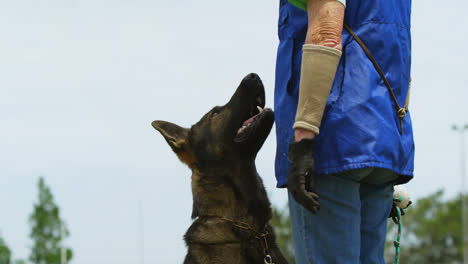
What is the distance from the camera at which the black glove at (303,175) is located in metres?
2.45

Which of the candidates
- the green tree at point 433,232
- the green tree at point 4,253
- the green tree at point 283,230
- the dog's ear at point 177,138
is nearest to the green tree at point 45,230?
the green tree at point 4,253

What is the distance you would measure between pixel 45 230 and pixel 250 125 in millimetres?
38237

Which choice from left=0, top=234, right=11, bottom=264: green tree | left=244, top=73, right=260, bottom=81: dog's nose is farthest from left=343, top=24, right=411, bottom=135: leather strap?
left=0, top=234, right=11, bottom=264: green tree

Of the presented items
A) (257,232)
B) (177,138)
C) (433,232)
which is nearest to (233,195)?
(257,232)

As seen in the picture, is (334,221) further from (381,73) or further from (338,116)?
(381,73)

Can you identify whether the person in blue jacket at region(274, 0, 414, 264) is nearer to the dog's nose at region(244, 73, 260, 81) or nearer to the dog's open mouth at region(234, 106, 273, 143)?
the dog's open mouth at region(234, 106, 273, 143)

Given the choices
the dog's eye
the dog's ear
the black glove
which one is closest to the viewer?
the black glove

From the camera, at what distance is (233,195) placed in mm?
4516

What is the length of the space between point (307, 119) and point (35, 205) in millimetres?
41140

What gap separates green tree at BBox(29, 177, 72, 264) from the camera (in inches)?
1563

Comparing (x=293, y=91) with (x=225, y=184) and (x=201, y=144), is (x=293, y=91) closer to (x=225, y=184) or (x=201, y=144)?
(x=225, y=184)

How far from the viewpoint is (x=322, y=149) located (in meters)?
2.56

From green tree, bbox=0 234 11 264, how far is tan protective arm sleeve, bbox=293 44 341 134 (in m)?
36.2

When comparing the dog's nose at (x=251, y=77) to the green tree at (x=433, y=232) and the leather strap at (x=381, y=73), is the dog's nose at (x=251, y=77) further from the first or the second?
the green tree at (x=433, y=232)
